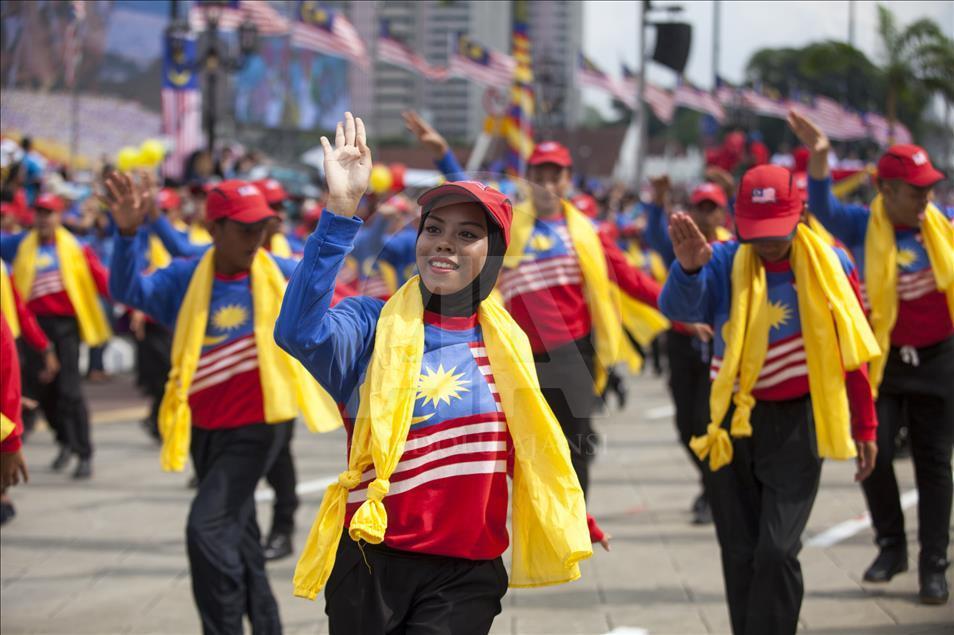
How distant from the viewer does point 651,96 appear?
16.8 m

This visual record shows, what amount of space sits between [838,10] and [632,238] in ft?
41.6

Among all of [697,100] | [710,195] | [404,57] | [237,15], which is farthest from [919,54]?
[237,15]

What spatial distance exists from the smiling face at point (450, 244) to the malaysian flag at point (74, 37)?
3.97 m

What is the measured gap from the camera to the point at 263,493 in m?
9.22

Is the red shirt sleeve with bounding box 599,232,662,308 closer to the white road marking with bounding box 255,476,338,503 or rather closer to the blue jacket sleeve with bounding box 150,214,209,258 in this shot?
the blue jacket sleeve with bounding box 150,214,209,258

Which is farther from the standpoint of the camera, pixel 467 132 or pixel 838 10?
pixel 467 132

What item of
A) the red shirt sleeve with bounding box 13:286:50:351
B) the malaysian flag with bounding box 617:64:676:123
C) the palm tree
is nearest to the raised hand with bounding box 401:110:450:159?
the palm tree

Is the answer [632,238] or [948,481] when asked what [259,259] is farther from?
[632,238]

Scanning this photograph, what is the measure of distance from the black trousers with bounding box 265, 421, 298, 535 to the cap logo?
347 centimetres

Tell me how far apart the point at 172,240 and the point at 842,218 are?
3.59 metres

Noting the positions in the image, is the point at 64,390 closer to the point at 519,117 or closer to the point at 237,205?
the point at 237,205

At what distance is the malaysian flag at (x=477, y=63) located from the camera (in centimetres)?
1059

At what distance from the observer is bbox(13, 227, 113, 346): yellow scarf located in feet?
33.5

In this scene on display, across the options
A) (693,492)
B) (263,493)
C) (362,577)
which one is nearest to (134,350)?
(263,493)
